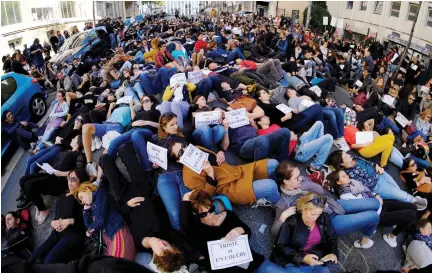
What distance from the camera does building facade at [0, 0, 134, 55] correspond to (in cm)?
1983

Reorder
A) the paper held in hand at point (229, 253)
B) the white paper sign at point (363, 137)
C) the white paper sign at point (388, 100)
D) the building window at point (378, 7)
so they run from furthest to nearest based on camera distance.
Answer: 1. the building window at point (378, 7)
2. the white paper sign at point (388, 100)
3. the white paper sign at point (363, 137)
4. the paper held in hand at point (229, 253)

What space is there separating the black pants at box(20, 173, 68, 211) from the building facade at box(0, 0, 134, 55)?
490 inches

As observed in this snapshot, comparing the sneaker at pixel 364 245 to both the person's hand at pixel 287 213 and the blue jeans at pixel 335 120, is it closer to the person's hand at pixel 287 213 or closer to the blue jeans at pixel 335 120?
the person's hand at pixel 287 213

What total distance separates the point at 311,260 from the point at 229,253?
784mm

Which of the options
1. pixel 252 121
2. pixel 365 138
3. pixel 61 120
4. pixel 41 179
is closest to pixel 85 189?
pixel 41 179

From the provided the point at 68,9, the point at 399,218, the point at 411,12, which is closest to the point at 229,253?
the point at 399,218

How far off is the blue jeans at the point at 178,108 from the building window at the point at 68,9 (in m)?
29.4

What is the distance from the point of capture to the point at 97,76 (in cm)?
923

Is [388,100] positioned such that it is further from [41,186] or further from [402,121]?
[41,186]

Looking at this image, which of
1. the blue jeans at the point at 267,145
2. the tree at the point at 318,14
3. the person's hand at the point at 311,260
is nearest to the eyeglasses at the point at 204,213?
the person's hand at the point at 311,260

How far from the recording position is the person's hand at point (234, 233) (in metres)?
2.92

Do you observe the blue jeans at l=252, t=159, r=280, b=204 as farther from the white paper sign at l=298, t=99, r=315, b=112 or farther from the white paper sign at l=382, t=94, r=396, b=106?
the white paper sign at l=382, t=94, r=396, b=106

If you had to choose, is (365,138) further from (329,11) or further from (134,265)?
(329,11)

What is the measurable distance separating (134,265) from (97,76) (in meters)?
7.84
